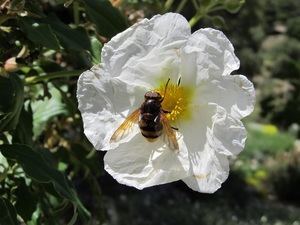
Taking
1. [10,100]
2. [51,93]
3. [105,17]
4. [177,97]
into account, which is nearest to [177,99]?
[177,97]

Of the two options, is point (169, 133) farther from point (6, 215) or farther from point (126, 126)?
point (6, 215)

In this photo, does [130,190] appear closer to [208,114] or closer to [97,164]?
[97,164]

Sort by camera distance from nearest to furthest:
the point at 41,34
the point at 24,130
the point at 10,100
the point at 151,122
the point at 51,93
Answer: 1. the point at 151,122
2. the point at 41,34
3. the point at 10,100
4. the point at 24,130
5. the point at 51,93

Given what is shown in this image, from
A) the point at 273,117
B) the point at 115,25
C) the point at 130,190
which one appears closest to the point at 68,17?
the point at 115,25

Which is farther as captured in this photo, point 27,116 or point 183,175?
point 27,116

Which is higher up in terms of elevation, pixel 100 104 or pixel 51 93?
pixel 100 104

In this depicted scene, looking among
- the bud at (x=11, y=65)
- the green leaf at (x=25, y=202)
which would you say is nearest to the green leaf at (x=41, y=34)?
the bud at (x=11, y=65)

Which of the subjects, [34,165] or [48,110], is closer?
[34,165]
